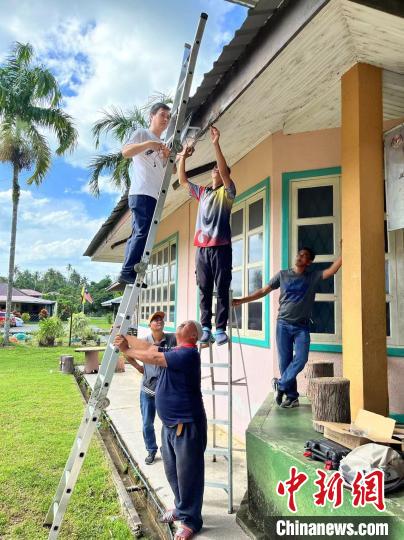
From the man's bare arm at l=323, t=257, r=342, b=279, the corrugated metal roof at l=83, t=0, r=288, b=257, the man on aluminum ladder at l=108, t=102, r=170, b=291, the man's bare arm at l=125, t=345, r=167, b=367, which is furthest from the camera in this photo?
the man's bare arm at l=323, t=257, r=342, b=279

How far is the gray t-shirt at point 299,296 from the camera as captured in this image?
3.71 meters

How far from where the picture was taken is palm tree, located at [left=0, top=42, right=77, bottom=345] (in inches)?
659

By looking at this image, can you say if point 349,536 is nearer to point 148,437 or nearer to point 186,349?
point 186,349

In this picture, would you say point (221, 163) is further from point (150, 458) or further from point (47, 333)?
point (47, 333)

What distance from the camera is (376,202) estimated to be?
3.18 meters

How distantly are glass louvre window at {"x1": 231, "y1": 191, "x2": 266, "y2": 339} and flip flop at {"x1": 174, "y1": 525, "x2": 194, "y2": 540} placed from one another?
2.29 meters

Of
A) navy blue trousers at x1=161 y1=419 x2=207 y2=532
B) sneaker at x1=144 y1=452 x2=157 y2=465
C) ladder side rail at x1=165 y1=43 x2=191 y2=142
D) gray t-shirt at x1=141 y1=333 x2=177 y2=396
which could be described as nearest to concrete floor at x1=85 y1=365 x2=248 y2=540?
sneaker at x1=144 y1=452 x2=157 y2=465

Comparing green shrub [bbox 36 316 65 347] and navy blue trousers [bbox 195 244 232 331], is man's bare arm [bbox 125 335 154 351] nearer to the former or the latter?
navy blue trousers [bbox 195 244 232 331]

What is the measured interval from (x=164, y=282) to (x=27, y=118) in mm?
12361

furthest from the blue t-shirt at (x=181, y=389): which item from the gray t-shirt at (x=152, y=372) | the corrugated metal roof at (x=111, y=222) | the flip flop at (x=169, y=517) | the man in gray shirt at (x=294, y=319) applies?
the corrugated metal roof at (x=111, y=222)

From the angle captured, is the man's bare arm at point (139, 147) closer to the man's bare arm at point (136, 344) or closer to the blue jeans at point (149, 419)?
the man's bare arm at point (136, 344)

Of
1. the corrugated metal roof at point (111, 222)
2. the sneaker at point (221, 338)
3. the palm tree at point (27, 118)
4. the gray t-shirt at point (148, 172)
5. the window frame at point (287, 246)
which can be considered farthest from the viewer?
the palm tree at point (27, 118)

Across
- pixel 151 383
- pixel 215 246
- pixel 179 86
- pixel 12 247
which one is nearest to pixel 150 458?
pixel 151 383

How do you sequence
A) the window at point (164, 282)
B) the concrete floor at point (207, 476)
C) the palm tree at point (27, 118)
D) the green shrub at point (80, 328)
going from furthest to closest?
the green shrub at point (80, 328) < the palm tree at point (27, 118) < the window at point (164, 282) < the concrete floor at point (207, 476)
